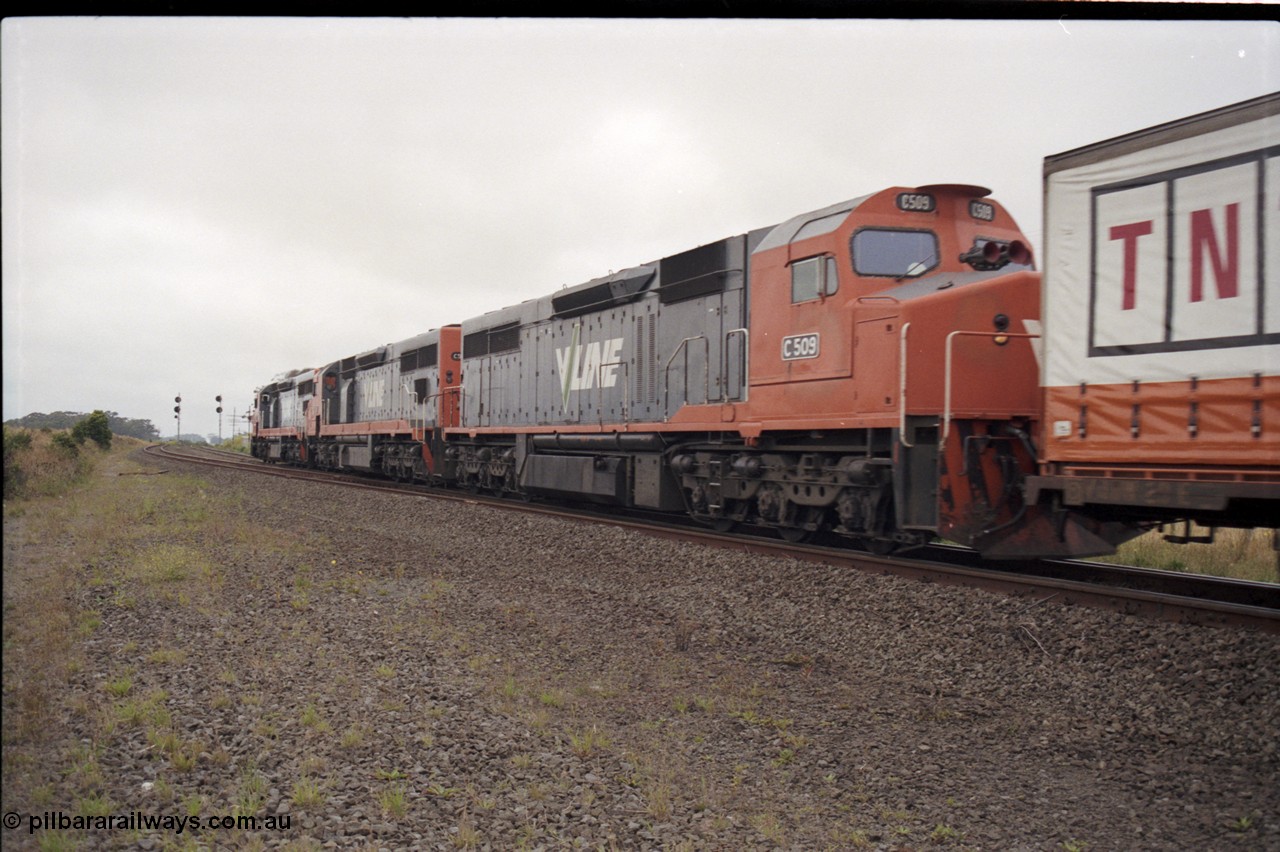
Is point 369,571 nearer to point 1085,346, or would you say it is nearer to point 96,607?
point 96,607

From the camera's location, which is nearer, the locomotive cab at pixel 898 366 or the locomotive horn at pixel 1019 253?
the locomotive cab at pixel 898 366

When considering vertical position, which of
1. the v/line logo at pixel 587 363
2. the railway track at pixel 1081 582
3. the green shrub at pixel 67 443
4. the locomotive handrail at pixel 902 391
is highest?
the v/line logo at pixel 587 363

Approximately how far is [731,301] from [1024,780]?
7.65m

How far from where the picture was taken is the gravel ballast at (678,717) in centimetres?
359

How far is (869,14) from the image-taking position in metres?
2.40

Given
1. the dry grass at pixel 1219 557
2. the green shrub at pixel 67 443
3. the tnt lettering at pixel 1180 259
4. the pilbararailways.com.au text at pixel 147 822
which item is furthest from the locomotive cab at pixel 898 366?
the green shrub at pixel 67 443

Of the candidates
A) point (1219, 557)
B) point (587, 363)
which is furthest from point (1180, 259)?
point (587, 363)

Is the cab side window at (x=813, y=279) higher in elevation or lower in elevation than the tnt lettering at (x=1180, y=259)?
higher

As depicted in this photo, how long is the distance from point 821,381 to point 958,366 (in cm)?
160

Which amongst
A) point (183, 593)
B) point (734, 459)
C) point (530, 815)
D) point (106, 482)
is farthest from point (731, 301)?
point (106, 482)

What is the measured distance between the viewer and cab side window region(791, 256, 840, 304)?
891cm

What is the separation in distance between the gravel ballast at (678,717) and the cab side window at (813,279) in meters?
3.11

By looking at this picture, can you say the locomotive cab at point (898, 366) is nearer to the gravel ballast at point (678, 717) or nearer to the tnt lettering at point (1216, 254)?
the gravel ballast at point (678, 717)

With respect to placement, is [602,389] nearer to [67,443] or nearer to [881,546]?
[881,546]
